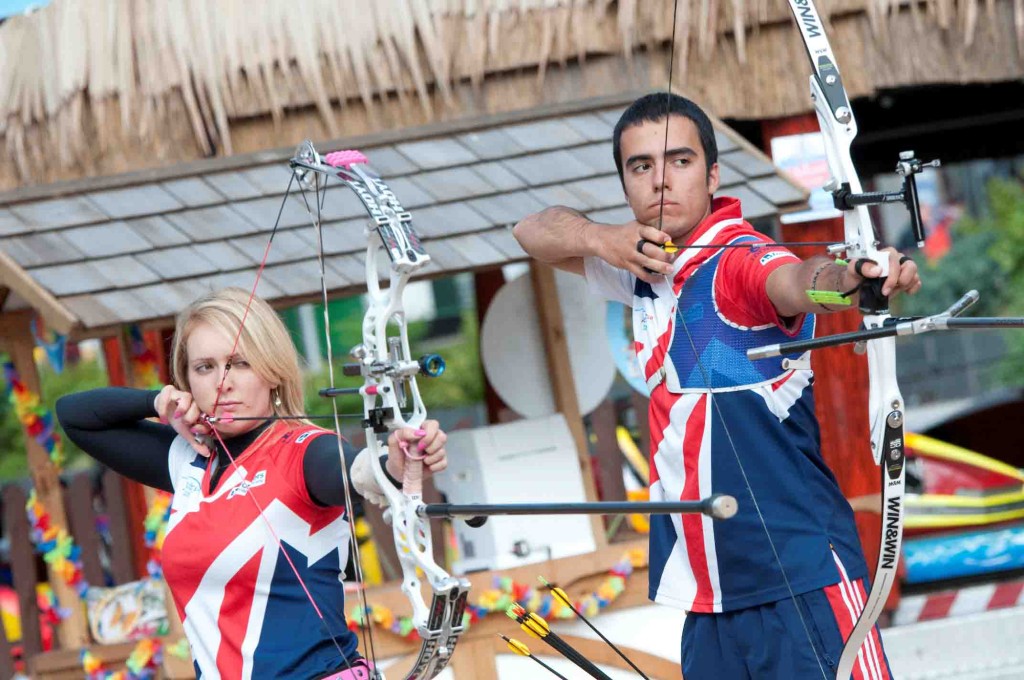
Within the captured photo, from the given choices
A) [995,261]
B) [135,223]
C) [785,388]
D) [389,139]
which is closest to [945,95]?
[389,139]

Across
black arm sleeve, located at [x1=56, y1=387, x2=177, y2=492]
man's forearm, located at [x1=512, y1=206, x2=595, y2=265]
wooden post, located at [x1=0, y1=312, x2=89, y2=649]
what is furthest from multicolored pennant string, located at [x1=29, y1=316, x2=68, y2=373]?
man's forearm, located at [x1=512, y1=206, x2=595, y2=265]

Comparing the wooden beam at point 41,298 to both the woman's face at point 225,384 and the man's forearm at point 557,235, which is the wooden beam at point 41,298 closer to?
the woman's face at point 225,384

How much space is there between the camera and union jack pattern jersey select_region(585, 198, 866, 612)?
2145mm

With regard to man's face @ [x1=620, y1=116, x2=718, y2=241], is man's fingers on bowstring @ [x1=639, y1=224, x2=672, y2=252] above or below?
below

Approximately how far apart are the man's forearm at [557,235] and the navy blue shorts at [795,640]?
2.20 feet

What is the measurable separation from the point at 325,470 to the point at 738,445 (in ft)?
2.13

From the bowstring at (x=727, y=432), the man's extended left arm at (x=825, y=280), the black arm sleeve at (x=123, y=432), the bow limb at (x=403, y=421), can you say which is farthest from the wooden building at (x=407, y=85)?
the man's extended left arm at (x=825, y=280)

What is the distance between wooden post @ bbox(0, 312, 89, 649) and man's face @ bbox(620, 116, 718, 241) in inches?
109

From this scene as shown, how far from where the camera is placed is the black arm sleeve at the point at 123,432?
2490mm

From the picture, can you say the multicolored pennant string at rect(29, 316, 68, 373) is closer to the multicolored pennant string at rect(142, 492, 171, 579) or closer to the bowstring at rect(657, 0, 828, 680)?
the multicolored pennant string at rect(142, 492, 171, 579)

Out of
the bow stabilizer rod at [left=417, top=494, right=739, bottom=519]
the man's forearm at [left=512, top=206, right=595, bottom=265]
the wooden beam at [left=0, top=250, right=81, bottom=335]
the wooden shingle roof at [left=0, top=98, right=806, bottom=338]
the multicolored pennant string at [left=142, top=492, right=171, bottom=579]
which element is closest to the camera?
the bow stabilizer rod at [left=417, top=494, right=739, bottom=519]

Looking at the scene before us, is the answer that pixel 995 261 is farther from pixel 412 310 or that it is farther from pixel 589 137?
pixel 589 137

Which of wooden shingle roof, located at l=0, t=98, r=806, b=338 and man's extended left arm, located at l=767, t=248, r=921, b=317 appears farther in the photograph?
wooden shingle roof, located at l=0, t=98, r=806, b=338

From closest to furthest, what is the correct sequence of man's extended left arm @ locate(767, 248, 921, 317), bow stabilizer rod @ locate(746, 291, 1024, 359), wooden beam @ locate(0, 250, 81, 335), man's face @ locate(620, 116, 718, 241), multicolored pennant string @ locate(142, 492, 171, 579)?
bow stabilizer rod @ locate(746, 291, 1024, 359) < man's extended left arm @ locate(767, 248, 921, 317) < man's face @ locate(620, 116, 718, 241) < wooden beam @ locate(0, 250, 81, 335) < multicolored pennant string @ locate(142, 492, 171, 579)
